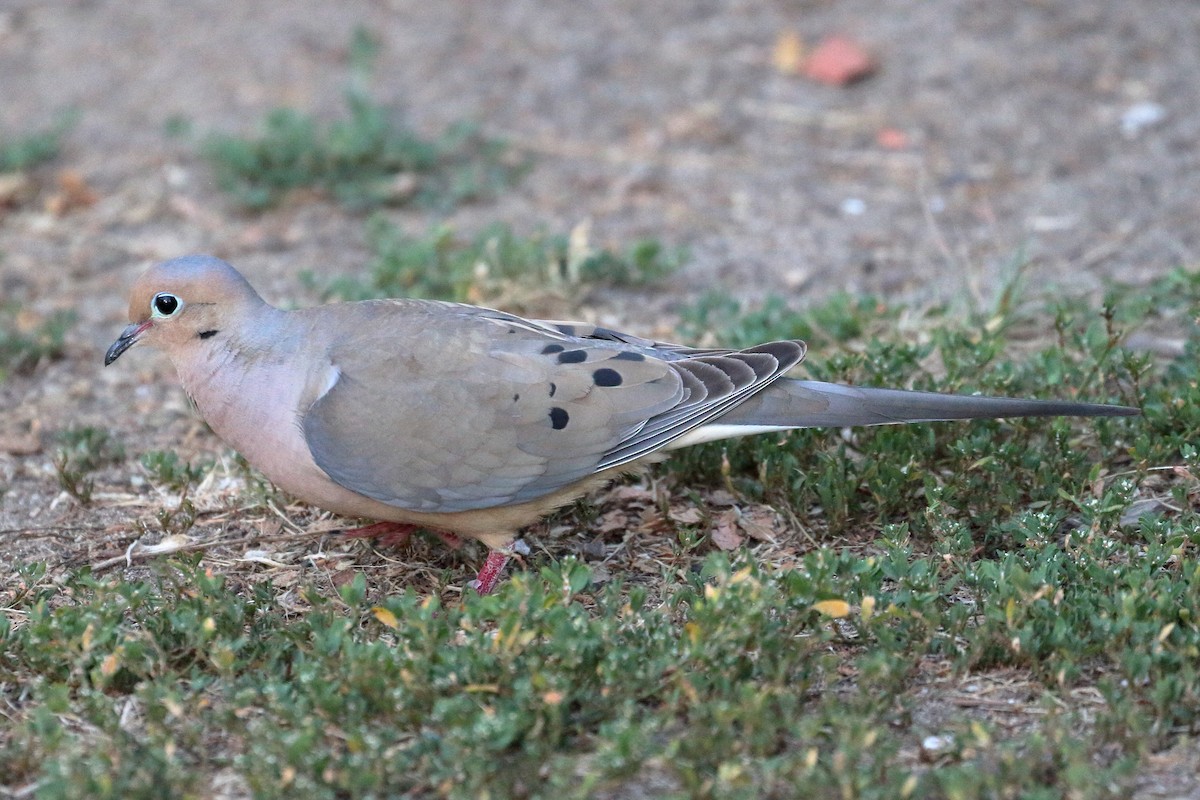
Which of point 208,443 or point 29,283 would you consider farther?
point 29,283

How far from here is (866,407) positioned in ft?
12.0

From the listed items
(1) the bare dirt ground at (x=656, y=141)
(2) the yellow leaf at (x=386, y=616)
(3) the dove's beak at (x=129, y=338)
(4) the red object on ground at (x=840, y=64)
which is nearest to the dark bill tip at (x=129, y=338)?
(3) the dove's beak at (x=129, y=338)

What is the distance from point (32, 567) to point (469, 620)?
1.29 m

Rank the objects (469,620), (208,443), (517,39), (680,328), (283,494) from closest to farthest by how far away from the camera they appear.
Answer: (469,620), (283,494), (208,443), (680,328), (517,39)

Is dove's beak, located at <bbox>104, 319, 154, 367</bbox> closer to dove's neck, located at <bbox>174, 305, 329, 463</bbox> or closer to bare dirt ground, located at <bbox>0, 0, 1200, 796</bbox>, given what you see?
dove's neck, located at <bbox>174, 305, 329, 463</bbox>

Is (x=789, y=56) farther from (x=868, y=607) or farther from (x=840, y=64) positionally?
(x=868, y=607)

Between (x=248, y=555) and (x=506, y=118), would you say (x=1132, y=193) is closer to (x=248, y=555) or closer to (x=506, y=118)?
(x=506, y=118)

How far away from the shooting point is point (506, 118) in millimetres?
7410

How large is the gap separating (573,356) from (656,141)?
3677 mm

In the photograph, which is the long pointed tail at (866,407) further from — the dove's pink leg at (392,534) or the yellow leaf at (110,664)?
the yellow leaf at (110,664)

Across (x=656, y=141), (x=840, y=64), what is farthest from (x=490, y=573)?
(x=840, y=64)

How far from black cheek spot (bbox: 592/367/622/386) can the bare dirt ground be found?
1765mm

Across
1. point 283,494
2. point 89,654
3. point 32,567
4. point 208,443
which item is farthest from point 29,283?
point 89,654

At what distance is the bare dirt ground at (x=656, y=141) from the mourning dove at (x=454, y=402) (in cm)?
99
